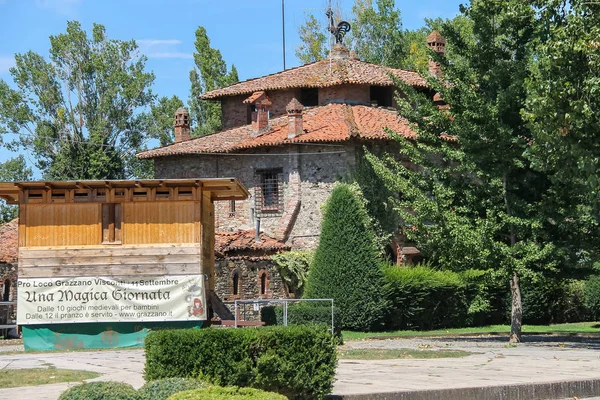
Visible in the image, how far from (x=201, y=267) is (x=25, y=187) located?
4.87m

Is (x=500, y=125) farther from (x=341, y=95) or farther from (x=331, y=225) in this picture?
(x=341, y=95)

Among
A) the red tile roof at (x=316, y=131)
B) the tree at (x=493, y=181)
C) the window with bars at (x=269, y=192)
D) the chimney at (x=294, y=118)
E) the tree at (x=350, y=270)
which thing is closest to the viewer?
the tree at (x=493, y=181)

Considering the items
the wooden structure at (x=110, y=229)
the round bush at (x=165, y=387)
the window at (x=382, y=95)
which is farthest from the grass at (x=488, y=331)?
the round bush at (x=165, y=387)

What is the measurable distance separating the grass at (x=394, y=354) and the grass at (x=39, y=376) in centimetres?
617

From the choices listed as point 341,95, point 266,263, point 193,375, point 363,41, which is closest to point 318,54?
point 363,41

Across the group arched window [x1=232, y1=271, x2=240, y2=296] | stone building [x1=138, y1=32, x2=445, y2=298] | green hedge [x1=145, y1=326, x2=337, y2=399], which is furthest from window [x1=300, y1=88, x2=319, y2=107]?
green hedge [x1=145, y1=326, x2=337, y2=399]

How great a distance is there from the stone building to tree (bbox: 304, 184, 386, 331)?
541 cm

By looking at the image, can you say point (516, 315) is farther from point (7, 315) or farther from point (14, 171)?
point (14, 171)

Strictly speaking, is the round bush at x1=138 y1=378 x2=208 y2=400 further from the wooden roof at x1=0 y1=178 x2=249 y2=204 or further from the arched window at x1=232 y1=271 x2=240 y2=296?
the arched window at x1=232 y1=271 x2=240 y2=296

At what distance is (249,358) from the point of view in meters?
13.1

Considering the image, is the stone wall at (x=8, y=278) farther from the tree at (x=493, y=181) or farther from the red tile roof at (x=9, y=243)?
the tree at (x=493, y=181)

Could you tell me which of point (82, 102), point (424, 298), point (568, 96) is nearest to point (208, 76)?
point (82, 102)

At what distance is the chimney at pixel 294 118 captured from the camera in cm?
4225

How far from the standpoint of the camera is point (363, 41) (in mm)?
69625
